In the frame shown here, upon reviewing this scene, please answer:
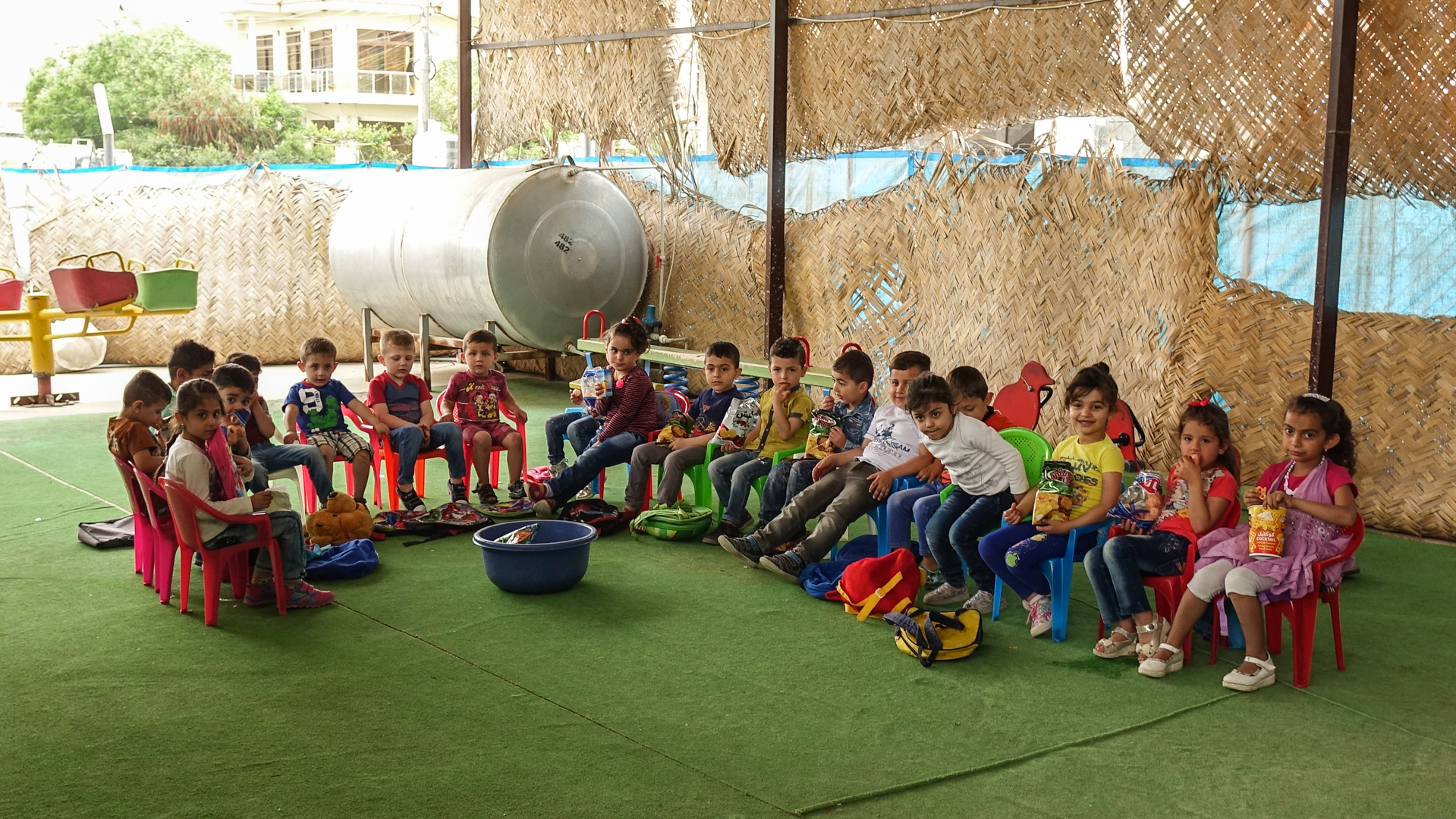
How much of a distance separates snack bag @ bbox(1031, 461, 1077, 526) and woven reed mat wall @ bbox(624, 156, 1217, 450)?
2997mm

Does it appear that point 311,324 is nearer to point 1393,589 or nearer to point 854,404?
point 854,404

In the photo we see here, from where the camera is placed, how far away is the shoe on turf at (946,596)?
5402mm

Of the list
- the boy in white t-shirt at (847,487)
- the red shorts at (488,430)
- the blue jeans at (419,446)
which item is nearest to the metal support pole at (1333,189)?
the boy in white t-shirt at (847,487)

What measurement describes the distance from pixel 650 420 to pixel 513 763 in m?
3.56

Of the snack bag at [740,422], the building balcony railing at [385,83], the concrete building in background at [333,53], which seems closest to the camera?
the snack bag at [740,422]

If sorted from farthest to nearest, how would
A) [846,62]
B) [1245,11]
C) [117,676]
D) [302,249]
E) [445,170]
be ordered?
1. [302,249]
2. [445,170]
3. [846,62]
4. [1245,11]
5. [117,676]

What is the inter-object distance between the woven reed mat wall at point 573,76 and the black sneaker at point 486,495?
477cm

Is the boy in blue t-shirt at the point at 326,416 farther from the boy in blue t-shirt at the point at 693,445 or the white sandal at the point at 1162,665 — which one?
the white sandal at the point at 1162,665

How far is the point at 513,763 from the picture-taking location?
3.70 metres

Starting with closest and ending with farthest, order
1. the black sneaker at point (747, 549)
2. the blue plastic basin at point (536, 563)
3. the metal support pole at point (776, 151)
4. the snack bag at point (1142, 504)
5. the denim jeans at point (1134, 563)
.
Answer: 1. the denim jeans at point (1134, 563)
2. the snack bag at point (1142, 504)
3. the blue plastic basin at point (536, 563)
4. the black sneaker at point (747, 549)
5. the metal support pole at point (776, 151)

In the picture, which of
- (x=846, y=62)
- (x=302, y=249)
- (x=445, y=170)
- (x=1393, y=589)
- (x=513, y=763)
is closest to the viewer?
(x=513, y=763)

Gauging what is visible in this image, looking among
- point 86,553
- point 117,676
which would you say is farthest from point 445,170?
point 117,676

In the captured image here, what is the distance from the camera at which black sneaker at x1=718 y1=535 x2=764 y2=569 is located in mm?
5969

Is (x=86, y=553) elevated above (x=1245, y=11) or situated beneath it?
situated beneath
